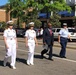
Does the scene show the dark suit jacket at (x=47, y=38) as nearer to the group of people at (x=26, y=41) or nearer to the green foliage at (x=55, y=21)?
the group of people at (x=26, y=41)

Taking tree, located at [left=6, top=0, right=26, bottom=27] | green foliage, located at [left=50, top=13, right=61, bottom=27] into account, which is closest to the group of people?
green foliage, located at [left=50, top=13, right=61, bottom=27]

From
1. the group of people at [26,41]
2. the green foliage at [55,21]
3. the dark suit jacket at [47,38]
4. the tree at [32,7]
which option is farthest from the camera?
the green foliage at [55,21]

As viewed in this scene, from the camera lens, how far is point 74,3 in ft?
185

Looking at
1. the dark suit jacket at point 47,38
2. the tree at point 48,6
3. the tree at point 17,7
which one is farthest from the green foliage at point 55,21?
the dark suit jacket at point 47,38

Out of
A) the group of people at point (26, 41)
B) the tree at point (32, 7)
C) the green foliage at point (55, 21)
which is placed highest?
the tree at point (32, 7)

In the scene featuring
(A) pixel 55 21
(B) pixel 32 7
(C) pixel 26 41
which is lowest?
(C) pixel 26 41

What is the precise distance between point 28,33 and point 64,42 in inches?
Answer: 138

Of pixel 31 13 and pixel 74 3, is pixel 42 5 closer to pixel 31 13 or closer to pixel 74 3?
pixel 31 13

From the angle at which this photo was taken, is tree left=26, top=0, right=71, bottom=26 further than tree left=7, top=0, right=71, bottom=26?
No

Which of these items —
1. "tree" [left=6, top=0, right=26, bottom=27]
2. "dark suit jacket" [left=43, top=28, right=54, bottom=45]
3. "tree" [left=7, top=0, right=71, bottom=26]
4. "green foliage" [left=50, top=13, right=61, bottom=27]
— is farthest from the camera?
"tree" [left=6, top=0, right=26, bottom=27]

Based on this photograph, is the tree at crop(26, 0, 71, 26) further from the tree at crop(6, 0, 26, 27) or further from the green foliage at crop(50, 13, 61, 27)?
the tree at crop(6, 0, 26, 27)

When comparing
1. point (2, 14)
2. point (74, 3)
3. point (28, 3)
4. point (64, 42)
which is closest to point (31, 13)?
point (28, 3)

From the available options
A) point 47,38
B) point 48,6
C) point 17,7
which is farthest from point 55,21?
point 47,38

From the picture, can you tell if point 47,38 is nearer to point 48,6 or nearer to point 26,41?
point 26,41
